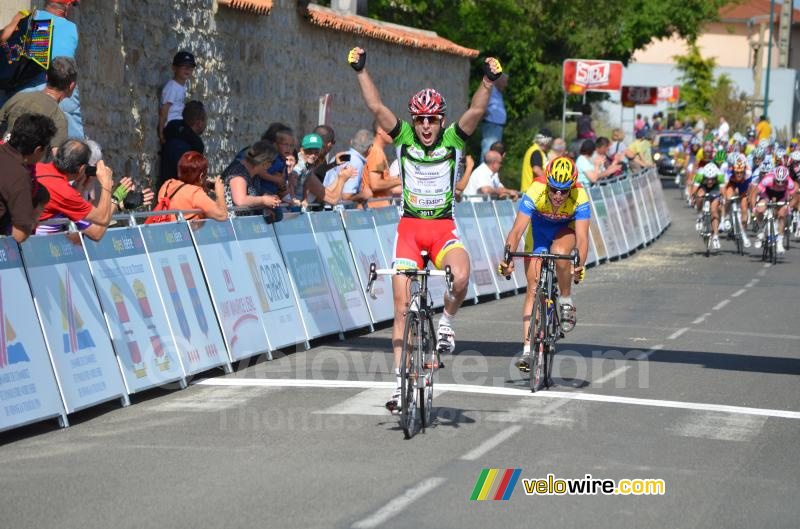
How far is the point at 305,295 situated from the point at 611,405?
442cm

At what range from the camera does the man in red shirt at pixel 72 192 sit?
10445 mm

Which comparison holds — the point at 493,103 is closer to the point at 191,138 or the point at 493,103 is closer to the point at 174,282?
the point at 191,138

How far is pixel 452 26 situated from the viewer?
1459 inches

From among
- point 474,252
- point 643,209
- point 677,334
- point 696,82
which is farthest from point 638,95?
point 677,334

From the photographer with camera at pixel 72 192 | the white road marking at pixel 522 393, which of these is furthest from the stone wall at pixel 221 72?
the white road marking at pixel 522 393

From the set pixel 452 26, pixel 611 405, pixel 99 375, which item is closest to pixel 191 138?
pixel 99 375

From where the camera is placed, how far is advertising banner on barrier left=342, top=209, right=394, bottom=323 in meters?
15.9

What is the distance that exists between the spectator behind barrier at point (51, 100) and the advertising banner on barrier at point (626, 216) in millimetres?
18705

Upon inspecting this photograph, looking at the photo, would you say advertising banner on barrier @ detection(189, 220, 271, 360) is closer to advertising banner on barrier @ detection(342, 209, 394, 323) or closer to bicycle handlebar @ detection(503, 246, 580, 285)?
bicycle handlebar @ detection(503, 246, 580, 285)

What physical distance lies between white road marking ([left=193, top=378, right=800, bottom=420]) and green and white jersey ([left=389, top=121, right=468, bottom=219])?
171cm

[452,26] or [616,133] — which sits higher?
[452,26]

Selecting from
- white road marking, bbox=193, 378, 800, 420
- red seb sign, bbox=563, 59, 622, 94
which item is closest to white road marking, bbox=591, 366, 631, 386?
white road marking, bbox=193, 378, 800, 420

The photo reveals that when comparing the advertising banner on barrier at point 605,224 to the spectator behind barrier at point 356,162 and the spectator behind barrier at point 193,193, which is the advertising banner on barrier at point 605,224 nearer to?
the spectator behind barrier at point 356,162

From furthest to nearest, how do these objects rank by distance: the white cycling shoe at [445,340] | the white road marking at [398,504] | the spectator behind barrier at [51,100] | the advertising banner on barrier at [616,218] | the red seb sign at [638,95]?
the red seb sign at [638,95] < the advertising banner on barrier at [616,218] < the spectator behind barrier at [51,100] < the white cycling shoe at [445,340] < the white road marking at [398,504]
